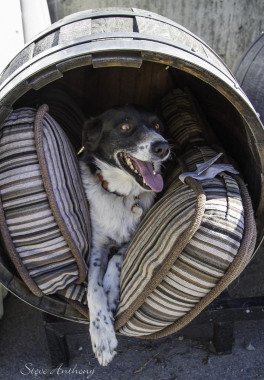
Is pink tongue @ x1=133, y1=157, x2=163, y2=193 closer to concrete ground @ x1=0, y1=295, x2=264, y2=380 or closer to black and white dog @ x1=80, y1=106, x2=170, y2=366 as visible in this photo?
black and white dog @ x1=80, y1=106, x2=170, y2=366

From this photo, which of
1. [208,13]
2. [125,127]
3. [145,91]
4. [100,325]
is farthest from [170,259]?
[208,13]

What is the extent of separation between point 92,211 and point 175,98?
1.16m

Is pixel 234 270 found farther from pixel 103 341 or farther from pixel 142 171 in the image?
pixel 142 171

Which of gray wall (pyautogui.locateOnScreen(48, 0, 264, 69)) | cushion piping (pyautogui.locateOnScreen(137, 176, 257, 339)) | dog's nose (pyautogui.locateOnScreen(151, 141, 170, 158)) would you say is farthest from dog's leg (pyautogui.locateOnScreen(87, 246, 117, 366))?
gray wall (pyautogui.locateOnScreen(48, 0, 264, 69))

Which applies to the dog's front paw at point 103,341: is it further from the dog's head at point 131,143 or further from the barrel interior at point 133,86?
the barrel interior at point 133,86

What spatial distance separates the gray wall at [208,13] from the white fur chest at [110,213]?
2259mm

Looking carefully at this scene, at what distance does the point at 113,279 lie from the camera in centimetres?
317

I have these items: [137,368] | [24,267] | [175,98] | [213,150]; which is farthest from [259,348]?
[175,98]

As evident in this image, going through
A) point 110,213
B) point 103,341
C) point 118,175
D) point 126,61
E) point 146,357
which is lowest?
point 146,357

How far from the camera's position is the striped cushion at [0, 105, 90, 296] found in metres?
2.86

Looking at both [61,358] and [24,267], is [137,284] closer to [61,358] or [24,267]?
[24,267]

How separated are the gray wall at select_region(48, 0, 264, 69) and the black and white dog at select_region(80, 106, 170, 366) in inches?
75.6

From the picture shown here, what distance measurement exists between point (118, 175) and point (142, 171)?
0.22 meters

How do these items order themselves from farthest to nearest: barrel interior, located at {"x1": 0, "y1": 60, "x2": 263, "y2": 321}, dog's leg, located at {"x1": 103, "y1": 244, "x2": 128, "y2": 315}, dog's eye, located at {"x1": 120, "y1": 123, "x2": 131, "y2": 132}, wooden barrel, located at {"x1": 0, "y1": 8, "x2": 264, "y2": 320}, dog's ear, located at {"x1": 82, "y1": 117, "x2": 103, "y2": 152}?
barrel interior, located at {"x1": 0, "y1": 60, "x2": 263, "y2": 321} < dog's ear, located at {"x1": 82, "y1": 117, "x2": 103, "y2": 152} < dog's eye, located at {"x1": 120, "y1": 123, "x2": 131, "y2": 132} < dog's leg, located at {"x1": 103, "y1": 244, "x2": 128, "y2": 315} < wooden barrel, located at {"x1": 0, "y1": 8, "x2": 264, "y2": 320}
